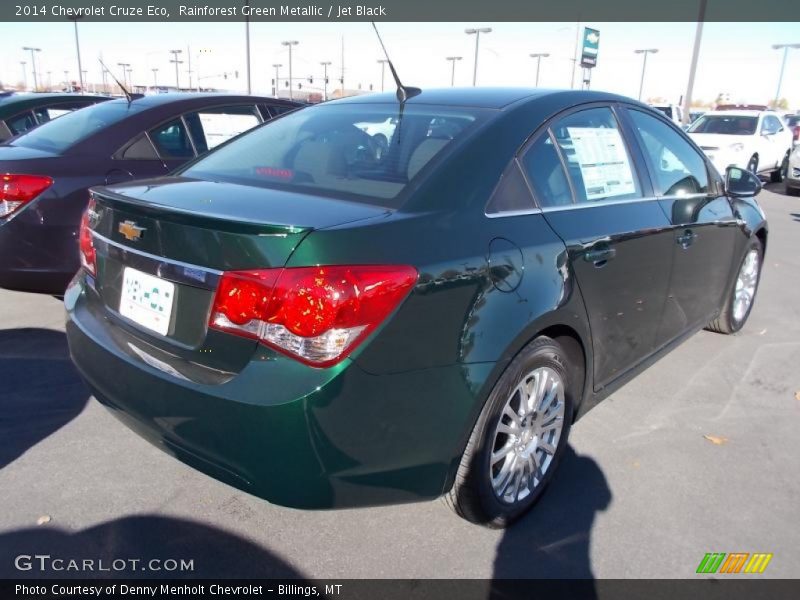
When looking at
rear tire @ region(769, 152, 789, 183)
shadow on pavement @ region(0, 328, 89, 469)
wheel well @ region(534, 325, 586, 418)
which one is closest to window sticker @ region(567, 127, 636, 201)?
wheel well @ region(534, 325, 586, 418)

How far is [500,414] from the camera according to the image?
7.75 feet

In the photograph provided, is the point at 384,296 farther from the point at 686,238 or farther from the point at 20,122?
the point at 20,122

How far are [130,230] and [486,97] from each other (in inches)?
65.2

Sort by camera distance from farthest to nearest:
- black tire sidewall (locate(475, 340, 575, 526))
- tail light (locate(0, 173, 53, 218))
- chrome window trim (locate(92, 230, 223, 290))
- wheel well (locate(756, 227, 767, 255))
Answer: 1. wheel well (locate(756, 227, 767, 255))
2. tail light (locate(0, 173, 53, 218))
3. black tire sidewall (locate(475, 340, 575, 526))
4. chrome window trim (locate(92, 230, 223, 290))

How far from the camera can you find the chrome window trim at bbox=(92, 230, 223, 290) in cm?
197

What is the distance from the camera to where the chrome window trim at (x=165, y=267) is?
1972 millimetres

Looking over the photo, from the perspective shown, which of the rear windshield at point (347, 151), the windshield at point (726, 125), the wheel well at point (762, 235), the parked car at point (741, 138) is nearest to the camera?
the rear windshield at point (347, 151)

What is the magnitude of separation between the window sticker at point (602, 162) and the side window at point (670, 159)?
0.28 m

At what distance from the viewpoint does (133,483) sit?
279 cm

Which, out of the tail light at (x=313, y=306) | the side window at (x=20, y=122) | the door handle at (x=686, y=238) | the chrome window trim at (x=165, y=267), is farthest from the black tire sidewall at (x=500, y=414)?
the side window at (x=20, y=122)

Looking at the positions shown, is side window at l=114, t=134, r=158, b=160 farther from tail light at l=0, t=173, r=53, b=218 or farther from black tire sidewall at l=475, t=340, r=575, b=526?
black tire sidewall at l=475, t=340, r=575, b=526

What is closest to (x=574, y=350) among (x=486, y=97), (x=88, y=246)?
(x=486, y=97)

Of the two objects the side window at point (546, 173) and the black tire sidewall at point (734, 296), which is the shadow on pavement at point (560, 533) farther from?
the black tire sidewall at point (734, 296)

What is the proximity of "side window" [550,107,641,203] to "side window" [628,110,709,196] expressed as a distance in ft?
0.91
